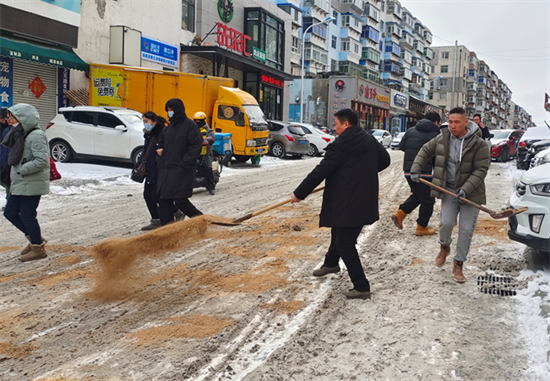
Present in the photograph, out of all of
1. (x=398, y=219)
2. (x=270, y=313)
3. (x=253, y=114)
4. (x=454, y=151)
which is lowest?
(x=270, y=313)

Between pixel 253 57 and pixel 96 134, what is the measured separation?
716 inches

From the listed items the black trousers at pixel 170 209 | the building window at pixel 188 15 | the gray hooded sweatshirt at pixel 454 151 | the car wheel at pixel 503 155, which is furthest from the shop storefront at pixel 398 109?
the gray hooded sweatshirt at pixel 454 151

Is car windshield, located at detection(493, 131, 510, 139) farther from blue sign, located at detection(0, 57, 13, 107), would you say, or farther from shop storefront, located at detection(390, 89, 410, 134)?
shop storefront, located at detection(390, 89, 410, 134)

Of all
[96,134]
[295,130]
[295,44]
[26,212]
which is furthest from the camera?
[295,44]

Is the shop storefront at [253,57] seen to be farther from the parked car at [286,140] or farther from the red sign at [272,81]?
the parked car at [286,140]

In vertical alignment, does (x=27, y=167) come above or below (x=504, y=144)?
below

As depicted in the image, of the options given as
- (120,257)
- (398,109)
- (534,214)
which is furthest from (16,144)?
(398,109)

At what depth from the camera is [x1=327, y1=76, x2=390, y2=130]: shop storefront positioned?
54281 millimetres

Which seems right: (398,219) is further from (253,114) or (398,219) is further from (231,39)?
(231,39)

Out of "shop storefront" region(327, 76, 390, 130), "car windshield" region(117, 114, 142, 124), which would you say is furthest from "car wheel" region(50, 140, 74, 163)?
"shop storefront" region(327, 76, 390, 130)

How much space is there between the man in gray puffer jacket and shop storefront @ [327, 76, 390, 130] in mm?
43361

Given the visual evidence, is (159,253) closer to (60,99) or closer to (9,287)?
(9,287)

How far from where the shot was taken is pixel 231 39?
28719 mm

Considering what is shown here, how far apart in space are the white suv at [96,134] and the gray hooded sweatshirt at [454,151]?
11.0 meters
